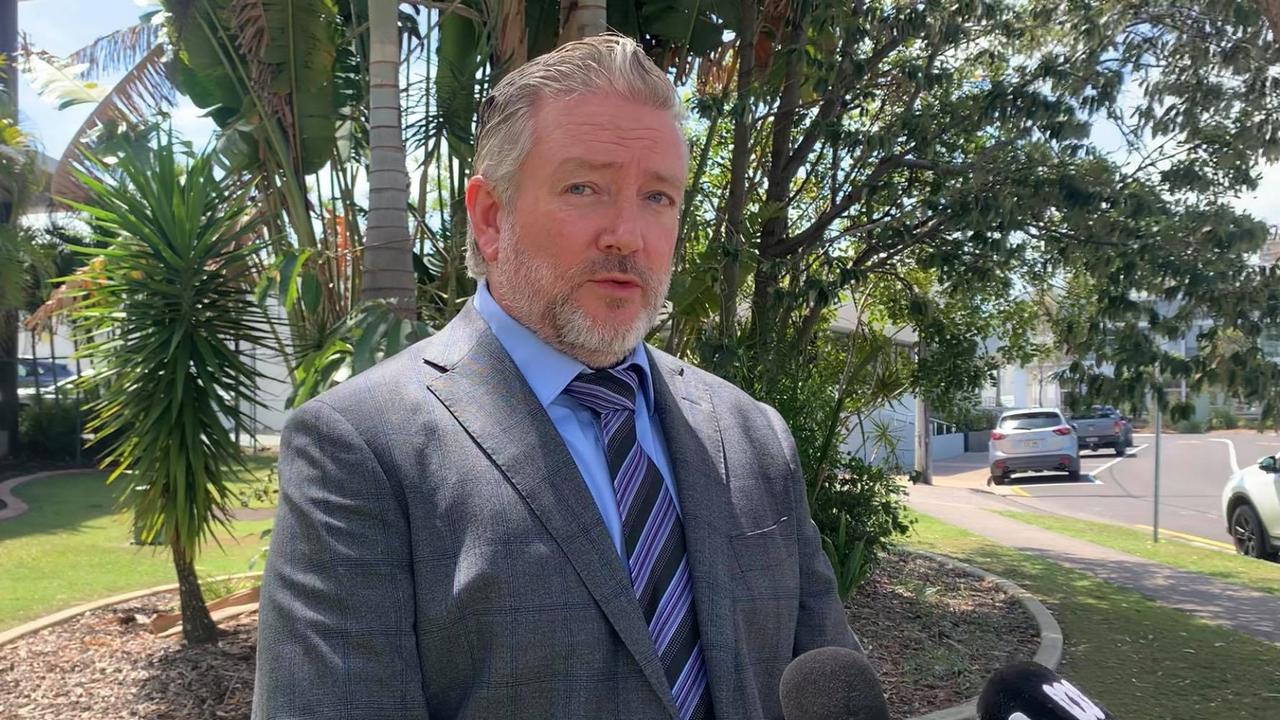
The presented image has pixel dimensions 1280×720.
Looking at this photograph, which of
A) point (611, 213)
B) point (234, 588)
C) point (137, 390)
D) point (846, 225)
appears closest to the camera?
point (611, 213)

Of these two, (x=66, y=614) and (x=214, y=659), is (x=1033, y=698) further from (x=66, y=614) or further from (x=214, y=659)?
(x=66, y=614)

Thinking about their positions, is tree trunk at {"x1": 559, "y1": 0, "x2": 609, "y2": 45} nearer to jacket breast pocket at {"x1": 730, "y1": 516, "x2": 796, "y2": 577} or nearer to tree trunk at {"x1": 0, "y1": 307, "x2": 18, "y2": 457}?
jacket breast pocket at {"x1": 730, "y1": 516, "x2": 796, "y2": 577}

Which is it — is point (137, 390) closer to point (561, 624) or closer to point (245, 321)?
point (245, 321)

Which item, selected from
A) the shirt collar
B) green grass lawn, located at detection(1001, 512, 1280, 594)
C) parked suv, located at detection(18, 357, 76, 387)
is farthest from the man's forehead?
parked suv, located at detection(18, 357, 76, 387)

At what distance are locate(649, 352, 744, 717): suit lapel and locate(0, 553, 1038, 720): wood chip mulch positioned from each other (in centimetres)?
463

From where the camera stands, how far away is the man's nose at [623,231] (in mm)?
1650

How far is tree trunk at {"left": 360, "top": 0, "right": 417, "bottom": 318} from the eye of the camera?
5.56 meters

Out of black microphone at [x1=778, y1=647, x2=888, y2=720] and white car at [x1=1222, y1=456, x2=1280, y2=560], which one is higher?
black microphone at [x1=778, y1=647, x2=888, y2=720]

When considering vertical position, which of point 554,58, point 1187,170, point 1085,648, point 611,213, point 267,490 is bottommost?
point 1085,648

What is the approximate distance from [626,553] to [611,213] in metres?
0.53

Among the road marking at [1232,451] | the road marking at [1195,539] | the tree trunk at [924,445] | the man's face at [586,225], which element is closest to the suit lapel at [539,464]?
the man's face at [586,225]

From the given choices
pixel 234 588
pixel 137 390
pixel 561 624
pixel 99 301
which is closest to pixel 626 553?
pixel 561 624

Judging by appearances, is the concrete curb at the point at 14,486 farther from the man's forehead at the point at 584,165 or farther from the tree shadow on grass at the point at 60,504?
the man's forehead at the point at 584,165

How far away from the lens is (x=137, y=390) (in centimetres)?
644
